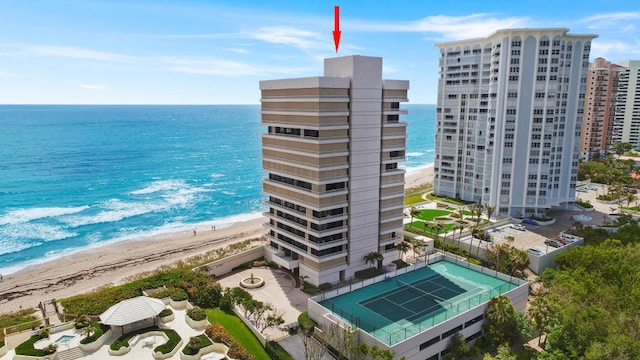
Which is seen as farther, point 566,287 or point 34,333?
point 566,287

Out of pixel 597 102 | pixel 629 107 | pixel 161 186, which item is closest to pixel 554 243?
pixel 597 102

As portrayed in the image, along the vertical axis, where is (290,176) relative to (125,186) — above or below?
above

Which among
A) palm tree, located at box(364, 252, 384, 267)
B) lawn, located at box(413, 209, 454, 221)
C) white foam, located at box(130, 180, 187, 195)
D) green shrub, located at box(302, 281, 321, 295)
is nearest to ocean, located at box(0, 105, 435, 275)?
white foam, located at box(130, 180, 187, 195)

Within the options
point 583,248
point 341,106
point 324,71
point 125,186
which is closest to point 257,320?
point 341,106

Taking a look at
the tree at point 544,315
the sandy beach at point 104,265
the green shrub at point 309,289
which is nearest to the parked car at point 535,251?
the tree at point 544,315

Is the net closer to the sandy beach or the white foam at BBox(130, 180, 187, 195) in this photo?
the sandy beach

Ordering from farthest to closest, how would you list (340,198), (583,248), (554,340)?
1. (583,248)
2. (340,198)
3. (554,340)

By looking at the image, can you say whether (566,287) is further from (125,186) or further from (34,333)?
(125,186)

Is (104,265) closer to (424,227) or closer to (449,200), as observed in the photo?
(424,227)

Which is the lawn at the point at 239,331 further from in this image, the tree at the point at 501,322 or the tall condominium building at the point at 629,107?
the tall condominium building at the point at 629,107
